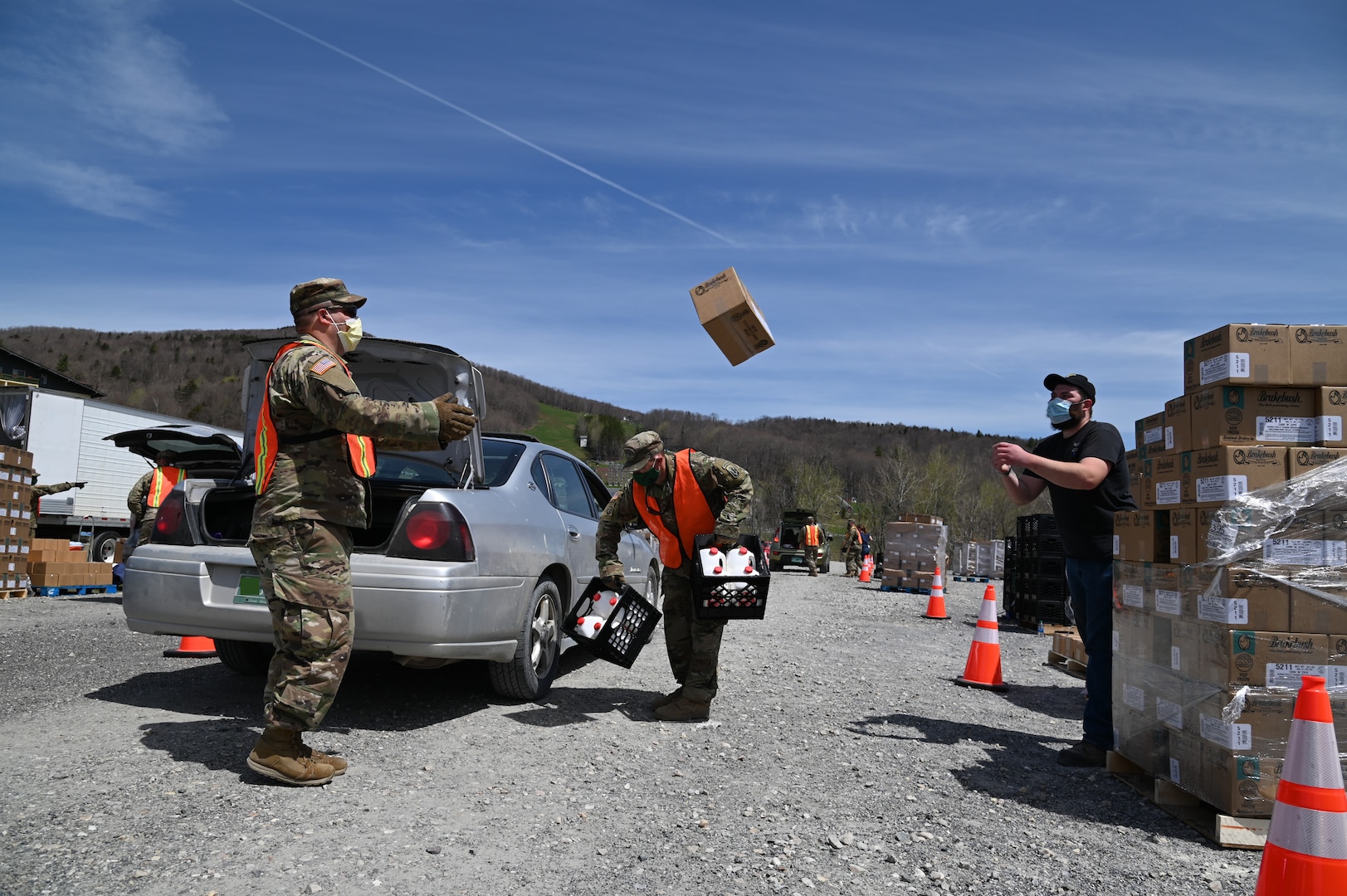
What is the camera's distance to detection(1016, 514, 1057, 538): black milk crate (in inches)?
513

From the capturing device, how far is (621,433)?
9469 centimetres

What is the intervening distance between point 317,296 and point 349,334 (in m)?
0.21

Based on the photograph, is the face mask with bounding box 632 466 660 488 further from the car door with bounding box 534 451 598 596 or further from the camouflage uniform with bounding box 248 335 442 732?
the camouflage uniform with bounding box 248 335 442 732

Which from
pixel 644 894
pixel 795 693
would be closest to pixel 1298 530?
pixel 644 894

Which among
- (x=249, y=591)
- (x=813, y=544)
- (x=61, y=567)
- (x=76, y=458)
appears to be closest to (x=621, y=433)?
(x=813, y=544)

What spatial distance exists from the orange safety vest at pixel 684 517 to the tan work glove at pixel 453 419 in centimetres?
193

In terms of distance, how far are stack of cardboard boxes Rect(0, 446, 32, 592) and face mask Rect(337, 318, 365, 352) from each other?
1106 centimetres

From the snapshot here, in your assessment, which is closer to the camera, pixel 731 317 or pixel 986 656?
pixel 731 317

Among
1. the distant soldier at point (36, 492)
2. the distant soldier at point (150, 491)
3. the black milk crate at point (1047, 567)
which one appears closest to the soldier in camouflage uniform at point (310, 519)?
the distant soldier at point (150, 491)

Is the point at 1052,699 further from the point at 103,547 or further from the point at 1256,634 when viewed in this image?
the point at 103,547

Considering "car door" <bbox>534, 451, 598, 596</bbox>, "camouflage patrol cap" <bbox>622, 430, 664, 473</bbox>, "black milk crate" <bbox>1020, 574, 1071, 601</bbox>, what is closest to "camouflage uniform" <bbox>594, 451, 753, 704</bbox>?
"camouflage patrol cap" <bbox>622, 430, 664, 473</bbox>

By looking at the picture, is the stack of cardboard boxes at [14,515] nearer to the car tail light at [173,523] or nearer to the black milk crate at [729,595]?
the car tail light at [173,523]

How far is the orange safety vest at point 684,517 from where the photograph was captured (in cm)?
534

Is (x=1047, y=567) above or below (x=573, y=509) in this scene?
below
